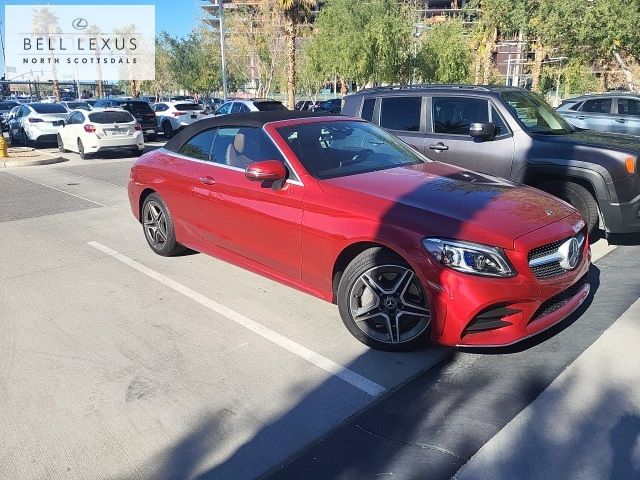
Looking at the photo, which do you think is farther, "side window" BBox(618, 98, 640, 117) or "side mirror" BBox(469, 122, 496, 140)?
"side window" BBox(618, 98, 640, 117)

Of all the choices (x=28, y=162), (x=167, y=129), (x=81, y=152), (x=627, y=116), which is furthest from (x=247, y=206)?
(x=167, y=129)

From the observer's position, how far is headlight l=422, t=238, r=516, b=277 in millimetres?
3137

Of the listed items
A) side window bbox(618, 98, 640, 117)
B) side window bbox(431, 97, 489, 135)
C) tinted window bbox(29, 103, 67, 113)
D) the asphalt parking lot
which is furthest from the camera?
tinted window bbox(29, 103, 67, 113)

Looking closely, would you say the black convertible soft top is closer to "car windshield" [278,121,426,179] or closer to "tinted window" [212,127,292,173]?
"tinted window" [212,127,292,173]

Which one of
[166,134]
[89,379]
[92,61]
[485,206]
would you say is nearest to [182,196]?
[89,379]

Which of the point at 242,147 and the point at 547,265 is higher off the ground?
the point at 242,147

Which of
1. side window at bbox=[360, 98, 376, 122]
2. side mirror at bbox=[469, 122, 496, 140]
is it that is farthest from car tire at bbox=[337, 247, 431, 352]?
side window at bbox=[360, 98, 376, 122]

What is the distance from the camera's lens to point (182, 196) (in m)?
5.13

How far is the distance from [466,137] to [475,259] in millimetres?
3795

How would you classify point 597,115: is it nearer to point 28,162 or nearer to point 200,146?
point 200,146

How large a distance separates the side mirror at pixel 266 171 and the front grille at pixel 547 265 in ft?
6.15

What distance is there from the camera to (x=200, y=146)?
5145 millimetres

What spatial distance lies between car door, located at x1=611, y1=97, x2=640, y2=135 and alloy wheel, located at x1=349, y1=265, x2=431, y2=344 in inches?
445

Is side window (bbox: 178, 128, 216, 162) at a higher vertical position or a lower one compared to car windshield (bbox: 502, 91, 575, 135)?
lower
